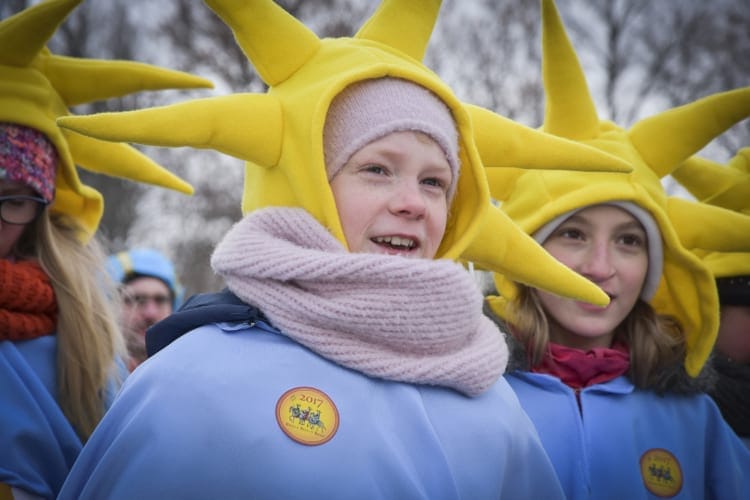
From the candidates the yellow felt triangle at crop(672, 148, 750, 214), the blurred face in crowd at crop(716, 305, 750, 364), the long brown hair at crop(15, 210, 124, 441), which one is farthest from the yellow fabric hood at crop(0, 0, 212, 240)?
the blurred face in crowd at crop(716, 305, 750, 364)

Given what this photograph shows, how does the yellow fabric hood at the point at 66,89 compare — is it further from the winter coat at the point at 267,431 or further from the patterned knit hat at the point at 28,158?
the winter coat at the point at 267,431

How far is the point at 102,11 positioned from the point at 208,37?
512 cm

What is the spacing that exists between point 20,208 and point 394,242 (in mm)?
1596

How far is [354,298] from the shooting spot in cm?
188

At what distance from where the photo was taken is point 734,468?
2.79m

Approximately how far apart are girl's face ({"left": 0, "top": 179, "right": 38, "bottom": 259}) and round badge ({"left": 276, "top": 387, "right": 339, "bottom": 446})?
1584 millimetres

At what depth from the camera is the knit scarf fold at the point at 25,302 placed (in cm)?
259

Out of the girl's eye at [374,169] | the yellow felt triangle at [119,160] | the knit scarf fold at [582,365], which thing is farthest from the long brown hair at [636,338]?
the yellow felt triangle at [119,160]

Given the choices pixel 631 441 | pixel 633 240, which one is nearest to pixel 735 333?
pixel 633 240

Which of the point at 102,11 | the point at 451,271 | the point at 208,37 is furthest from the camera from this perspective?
the point at 102,11

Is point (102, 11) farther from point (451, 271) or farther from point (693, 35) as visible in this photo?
point (451, 271)

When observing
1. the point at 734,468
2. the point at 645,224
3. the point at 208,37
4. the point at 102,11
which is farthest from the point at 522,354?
the point at 102,11

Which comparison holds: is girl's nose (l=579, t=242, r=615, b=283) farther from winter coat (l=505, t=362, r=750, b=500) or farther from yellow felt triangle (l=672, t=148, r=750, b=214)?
yellow felt triangle (l=672, t=148, r=750, b=214)

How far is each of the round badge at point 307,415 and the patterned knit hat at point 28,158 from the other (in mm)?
1544
